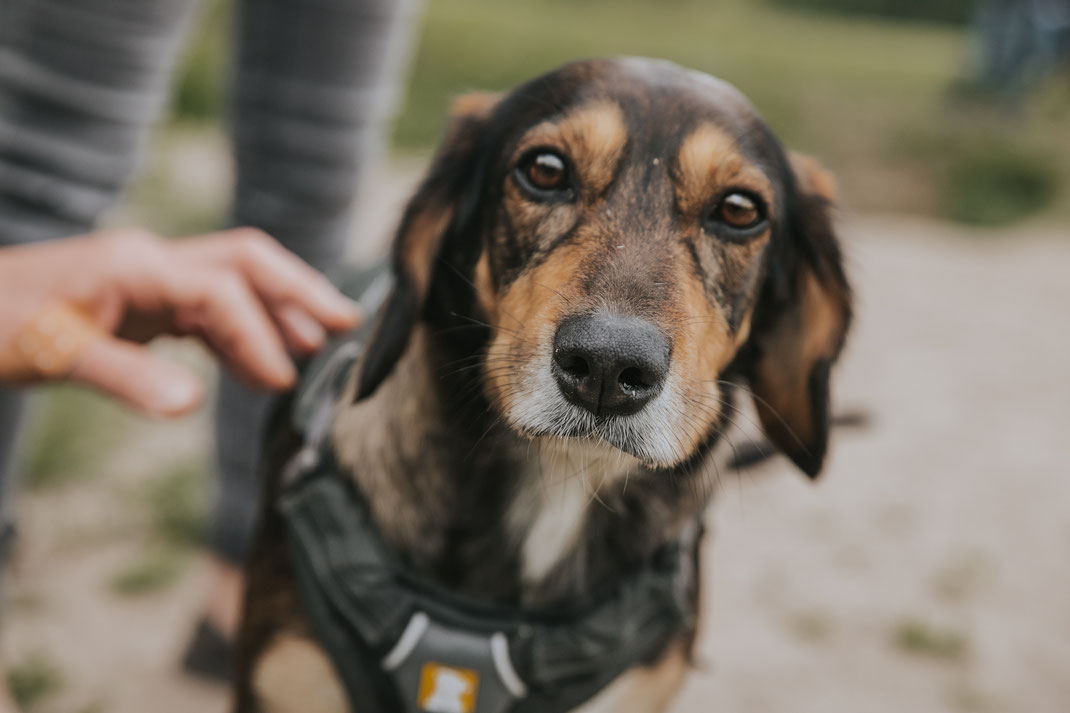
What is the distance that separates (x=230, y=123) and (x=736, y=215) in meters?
1.47

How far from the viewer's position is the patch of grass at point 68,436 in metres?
3.45

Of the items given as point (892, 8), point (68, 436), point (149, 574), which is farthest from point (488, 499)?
point (892, 8)

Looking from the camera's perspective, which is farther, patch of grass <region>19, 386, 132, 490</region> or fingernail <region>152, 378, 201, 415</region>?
patch of grass <region>19, 386, 132, 490</region>

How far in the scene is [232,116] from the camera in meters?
2.62

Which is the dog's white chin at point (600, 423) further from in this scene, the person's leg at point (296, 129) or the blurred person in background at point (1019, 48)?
the blurred person in background at point (1019, 48)

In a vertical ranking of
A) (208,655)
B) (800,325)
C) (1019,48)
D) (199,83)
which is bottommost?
(199,83)

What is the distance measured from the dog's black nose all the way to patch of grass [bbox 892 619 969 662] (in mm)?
1998

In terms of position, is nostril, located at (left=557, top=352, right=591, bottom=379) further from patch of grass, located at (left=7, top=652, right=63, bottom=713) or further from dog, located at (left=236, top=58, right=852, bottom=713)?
patch of grass, located at (left=7, top=652, right=63, bottom=713)

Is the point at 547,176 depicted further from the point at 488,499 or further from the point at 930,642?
the point at 930,642

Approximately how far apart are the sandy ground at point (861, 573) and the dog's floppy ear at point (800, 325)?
0.41ft

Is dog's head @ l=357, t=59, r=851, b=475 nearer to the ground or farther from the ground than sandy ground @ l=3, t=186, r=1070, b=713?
farther from the ground

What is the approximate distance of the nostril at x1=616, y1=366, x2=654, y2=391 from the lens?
4.83ft

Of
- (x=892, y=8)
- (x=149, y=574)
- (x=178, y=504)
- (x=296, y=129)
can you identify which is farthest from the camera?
(x=892, y=8)

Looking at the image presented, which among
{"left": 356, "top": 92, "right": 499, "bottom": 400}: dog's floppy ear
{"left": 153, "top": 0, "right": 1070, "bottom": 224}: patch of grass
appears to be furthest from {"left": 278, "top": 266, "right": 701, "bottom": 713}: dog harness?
{"left": 153, "top": 0, "right": 1070, "bottom": 224}: patch of grass
